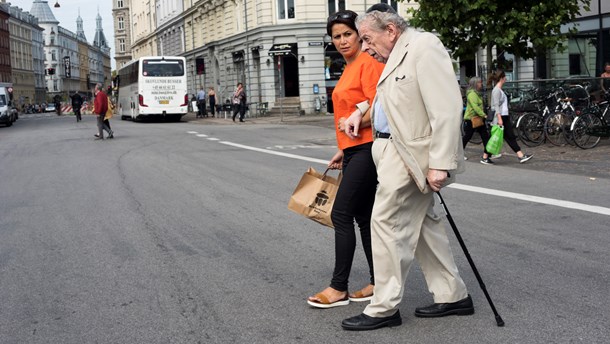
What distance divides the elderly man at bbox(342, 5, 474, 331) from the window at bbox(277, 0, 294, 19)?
4108cm

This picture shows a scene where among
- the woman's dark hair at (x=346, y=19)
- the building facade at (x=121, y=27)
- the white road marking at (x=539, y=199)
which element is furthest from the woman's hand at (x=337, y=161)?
the building facade at (x=121, y=27)

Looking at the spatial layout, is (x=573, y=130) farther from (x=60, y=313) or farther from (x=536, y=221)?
(x=60, y=313)

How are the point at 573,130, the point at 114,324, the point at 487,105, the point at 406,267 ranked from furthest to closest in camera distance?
the point at 487,105 → the point at 573,130 → the point at 114,324 → the point at 406,267

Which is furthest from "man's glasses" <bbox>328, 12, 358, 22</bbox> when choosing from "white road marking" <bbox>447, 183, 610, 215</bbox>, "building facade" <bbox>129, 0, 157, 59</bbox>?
"building facade" <bbox>129, 0, 157, 59</bbox>

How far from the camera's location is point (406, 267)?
4.51 meters

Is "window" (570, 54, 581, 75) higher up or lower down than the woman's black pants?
higher up

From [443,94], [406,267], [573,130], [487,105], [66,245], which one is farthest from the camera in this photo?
[487,105]

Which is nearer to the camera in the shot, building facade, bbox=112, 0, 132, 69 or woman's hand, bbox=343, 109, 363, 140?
woman's hand, bbox=343, 109, 363, 140

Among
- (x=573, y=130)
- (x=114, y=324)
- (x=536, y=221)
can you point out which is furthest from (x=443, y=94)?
(x=573, y=130)

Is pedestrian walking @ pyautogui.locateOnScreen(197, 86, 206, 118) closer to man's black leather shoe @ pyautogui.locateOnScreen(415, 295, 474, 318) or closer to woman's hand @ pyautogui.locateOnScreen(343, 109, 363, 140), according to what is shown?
woman's hand @ pyautogui.locateOnScreen(343, 109, 363, 140)

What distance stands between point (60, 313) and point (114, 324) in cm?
52

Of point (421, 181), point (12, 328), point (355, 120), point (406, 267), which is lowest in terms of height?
point (12, 328)

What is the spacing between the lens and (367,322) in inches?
179

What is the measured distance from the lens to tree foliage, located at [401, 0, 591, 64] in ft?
57.2
